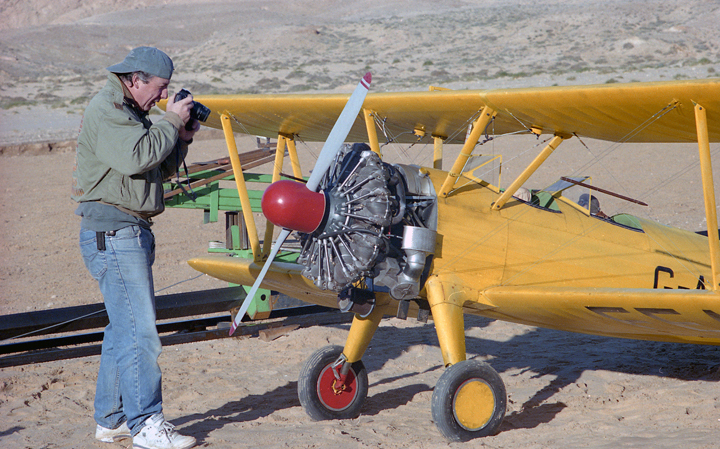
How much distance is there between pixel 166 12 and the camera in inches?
3378

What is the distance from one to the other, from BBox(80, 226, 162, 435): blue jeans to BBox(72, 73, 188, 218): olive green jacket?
19 centimetres

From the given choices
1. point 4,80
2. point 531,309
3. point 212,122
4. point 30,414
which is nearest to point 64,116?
point 4,80

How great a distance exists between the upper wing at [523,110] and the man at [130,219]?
200cm

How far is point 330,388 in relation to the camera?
4.78 metres

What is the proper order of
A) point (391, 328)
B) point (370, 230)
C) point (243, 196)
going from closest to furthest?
point (370, 230) < point (243, 196) < point (391, 328)

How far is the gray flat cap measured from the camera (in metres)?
3.34

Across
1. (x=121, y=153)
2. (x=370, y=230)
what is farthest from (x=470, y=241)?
(x=121, y=153)

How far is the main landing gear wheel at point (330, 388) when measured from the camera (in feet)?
15.3

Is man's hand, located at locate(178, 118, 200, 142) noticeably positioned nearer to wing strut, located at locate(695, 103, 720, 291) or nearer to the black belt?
the black belt

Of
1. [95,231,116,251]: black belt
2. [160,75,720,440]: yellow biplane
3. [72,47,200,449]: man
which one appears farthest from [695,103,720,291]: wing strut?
[95,231,116,251]: black belt

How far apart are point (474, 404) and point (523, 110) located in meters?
2.05

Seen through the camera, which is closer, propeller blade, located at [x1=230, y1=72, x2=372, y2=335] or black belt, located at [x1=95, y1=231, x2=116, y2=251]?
black belt, located at [x1=95, y1=231, x2=116, y2=251]

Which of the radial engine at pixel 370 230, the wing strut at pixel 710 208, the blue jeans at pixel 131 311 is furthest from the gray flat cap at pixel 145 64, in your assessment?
the wing strut at pixel 710 208

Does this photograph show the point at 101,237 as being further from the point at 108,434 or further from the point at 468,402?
the point at 468,402
